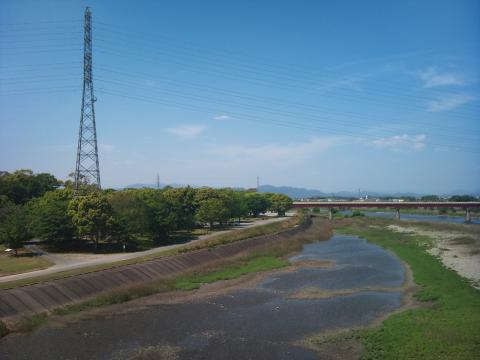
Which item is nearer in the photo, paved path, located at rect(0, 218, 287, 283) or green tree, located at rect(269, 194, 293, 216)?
paved path, located at rect(0, 218, 287, 283)

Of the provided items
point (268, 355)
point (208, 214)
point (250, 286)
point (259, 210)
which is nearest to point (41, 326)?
point (268, 355)

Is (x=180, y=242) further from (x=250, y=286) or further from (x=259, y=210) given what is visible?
(x=259, y=210)

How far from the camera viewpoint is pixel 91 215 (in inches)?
2066

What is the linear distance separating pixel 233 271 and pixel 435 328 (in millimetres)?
26766

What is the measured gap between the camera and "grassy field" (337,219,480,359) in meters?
22.6

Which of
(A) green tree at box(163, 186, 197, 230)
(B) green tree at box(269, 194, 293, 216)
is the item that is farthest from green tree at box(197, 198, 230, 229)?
(B) green tree at box(269, 194, 293, 216)

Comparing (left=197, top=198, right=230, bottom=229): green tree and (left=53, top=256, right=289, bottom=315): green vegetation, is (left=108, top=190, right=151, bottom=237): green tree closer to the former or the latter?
(left=53, top=256, right=289, bottom=315): green vegetation

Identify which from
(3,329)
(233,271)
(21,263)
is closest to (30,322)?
(3,329)

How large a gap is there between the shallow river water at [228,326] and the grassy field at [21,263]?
15.9m

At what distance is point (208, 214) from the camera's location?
7975 cm

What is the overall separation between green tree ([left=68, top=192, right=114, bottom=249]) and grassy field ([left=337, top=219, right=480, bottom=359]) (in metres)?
37.6

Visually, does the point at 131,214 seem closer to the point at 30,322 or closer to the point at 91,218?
the point at 91,218

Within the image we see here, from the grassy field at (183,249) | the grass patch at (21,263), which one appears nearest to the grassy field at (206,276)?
the grassy field at (183,249)

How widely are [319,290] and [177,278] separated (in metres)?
15.5
